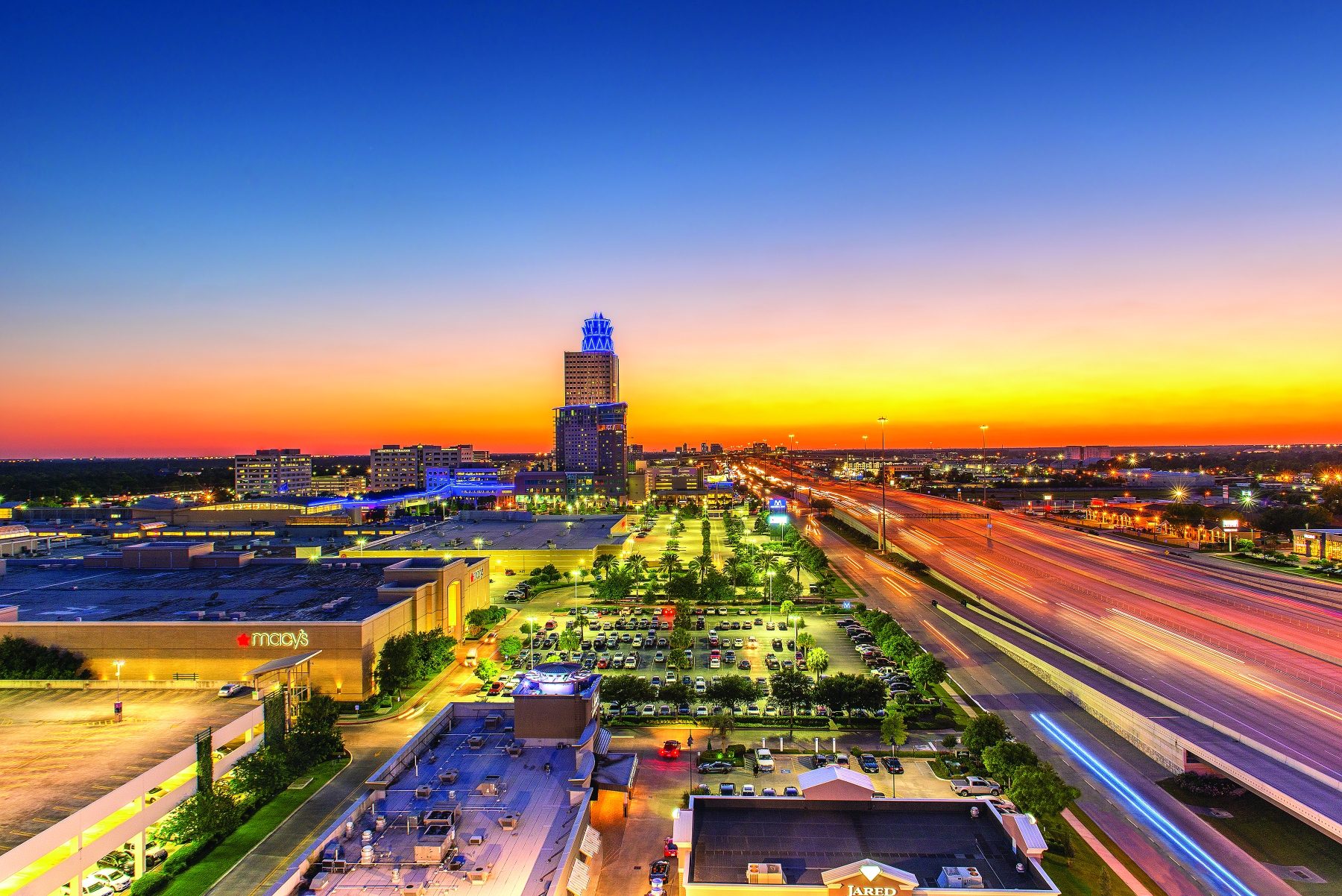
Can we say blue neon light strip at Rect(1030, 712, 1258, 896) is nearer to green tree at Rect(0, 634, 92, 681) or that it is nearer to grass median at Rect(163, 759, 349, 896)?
grass median at Rect(163, 759, 349, 896)

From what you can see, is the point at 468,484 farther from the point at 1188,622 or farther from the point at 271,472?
the point at 1188,622

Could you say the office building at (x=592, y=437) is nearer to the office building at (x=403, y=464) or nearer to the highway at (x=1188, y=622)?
the office building at (x=403, y=464)

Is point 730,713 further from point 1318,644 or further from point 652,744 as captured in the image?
point 1318,644

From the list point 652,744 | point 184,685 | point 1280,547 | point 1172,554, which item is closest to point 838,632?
point 652,744

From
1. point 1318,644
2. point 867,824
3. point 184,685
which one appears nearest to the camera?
point 867,824

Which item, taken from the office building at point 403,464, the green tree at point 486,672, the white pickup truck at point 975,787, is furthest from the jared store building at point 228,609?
the office building at point 403,464

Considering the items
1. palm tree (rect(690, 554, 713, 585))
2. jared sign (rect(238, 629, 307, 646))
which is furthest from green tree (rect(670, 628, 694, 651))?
palm tree (rect(690, 554, 713, 585))
